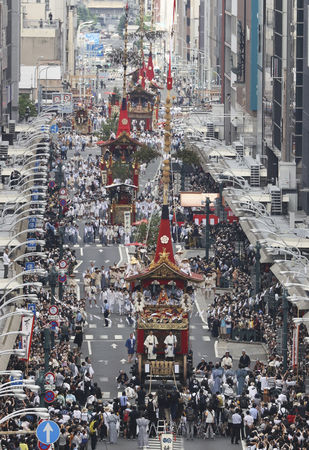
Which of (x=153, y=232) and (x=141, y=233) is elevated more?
(x=153, y=232)

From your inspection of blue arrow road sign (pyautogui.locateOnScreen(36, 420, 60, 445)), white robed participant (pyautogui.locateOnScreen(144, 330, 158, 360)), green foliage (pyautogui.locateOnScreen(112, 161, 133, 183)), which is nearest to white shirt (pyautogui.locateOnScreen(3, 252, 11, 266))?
white robed participant (pyautogui.locateOnScreen(144, 330, 158, 360))

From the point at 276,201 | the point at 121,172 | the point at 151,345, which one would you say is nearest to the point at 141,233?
the point at 276,201

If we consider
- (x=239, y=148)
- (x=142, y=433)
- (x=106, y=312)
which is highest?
(x=239, y=148)

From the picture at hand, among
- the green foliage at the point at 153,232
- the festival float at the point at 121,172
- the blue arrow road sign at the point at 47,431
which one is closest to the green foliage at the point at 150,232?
the green foliage at the point at 153,232

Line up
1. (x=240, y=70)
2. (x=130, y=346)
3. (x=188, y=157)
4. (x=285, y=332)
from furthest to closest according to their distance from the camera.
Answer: (x=240, y=70), (x=188, y=157), (x=130, y=346), (x=285, y=332)

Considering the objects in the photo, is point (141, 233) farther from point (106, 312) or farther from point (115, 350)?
point (115, 350)

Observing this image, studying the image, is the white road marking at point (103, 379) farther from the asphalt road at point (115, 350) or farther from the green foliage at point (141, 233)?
the green foliage at point (141, 233)
